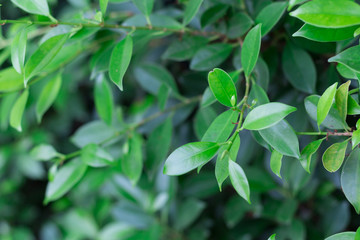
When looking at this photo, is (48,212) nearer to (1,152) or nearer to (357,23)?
(1,152)

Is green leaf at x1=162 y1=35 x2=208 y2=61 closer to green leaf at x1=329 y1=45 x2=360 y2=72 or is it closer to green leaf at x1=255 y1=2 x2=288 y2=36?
green leaf at x1=255 y1=2 x2=288 y2=36

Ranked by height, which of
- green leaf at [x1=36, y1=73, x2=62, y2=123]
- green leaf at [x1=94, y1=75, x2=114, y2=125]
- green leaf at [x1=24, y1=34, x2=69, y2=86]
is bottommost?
green leaf at [x1=94, y1=75, x2=114, y2=125]

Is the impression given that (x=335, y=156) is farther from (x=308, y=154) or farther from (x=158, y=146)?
(x=158, y=146)

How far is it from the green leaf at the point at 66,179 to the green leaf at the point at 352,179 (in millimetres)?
428

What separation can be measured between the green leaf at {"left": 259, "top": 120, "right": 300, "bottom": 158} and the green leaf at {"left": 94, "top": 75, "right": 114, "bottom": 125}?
0.40 meters

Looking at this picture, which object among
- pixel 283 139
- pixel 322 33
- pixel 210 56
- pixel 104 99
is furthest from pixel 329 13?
pixel 104 99

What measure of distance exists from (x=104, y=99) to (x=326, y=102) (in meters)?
0.48

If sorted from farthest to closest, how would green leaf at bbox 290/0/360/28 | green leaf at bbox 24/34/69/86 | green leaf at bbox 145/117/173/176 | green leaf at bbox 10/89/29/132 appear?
1. green leaf at bbox 145/117/173/176
2. green leaf at bbox 10/89/29/132
3. green leaf at bbox 24/34/69/86
4. green leaf at bbox 290/0/360/28

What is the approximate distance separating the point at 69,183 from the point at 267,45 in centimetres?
44

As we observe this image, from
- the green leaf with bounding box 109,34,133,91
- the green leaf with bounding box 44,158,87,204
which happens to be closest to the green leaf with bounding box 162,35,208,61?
the green leaf with bounding box 109,34,133,91

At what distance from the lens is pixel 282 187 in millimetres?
911

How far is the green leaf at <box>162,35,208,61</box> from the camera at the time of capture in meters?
0.69

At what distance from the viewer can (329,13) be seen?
16.6 inches

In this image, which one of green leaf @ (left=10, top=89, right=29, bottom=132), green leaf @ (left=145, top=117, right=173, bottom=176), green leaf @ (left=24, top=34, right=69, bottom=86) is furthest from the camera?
green leaf @ (left=145, top=117, right=173, bottom=176)
